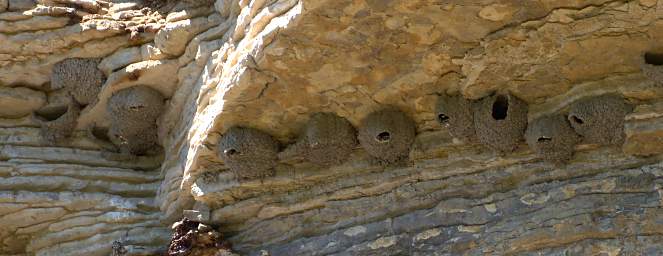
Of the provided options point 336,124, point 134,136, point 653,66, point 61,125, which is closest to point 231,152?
point 336,124

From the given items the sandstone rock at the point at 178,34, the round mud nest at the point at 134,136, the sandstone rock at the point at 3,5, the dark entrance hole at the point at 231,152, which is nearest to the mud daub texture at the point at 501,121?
the dark entrance hole at the point at 231,152

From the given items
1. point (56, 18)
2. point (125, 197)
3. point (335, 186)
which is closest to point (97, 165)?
point (125, 197)

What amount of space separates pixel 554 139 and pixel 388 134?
155cm

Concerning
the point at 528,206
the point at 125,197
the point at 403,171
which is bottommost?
the point at 528,206

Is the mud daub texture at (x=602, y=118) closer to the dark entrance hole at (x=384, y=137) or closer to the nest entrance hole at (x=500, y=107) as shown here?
the nest entrance hole at (x=500, y=107)

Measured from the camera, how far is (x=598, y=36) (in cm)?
931

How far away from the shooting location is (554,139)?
9.77 m

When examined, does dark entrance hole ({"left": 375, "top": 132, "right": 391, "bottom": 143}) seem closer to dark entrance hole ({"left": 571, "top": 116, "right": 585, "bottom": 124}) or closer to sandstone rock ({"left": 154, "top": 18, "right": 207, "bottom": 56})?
dark entrance hole ({"left": 571, "top": 116, "right": 585, "bottom": 124})

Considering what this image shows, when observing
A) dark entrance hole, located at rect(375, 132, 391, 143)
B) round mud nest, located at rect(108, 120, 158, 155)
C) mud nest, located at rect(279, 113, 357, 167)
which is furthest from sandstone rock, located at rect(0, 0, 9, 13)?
dark entrance hole, located at rect(375, 132, 391, 143)

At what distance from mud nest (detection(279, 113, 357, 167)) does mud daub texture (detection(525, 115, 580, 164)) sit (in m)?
1.77

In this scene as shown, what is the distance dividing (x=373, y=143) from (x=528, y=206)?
1.59 metres

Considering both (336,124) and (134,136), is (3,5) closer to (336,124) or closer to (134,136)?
(134,136)

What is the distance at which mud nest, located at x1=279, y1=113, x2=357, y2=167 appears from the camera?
10.4 meters

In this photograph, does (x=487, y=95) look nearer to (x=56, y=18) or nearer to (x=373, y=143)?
(x=373, y=143)
